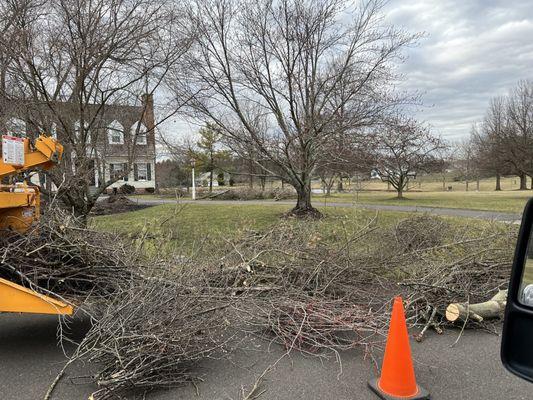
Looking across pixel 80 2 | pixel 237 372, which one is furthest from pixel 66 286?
pixel 80 2

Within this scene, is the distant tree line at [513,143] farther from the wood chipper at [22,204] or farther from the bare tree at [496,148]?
the wood chipper at [22,204]

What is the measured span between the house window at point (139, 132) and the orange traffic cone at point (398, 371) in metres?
8.87

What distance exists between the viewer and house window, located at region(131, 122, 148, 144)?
11.1 m

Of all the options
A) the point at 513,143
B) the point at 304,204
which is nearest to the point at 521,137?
the point at 513,143

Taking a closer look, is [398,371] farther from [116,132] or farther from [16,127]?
[116,132]

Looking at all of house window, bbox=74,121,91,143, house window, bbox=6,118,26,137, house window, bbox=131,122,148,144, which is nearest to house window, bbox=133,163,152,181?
house window, bbox=131,122,148,144

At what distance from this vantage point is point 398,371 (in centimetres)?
342

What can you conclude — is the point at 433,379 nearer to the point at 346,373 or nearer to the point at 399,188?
the point at 346,373

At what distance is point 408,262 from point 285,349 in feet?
9.52

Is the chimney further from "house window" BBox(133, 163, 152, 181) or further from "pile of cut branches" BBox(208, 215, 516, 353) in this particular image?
"house window" BBox(133, 163, 152, 181)

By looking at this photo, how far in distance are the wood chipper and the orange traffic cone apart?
106 inches

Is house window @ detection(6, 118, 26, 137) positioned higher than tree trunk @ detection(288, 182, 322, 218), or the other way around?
house window @ detection(6, 118, 26, 137)

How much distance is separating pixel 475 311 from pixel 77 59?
868cm

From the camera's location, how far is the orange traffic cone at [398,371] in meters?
3.39
